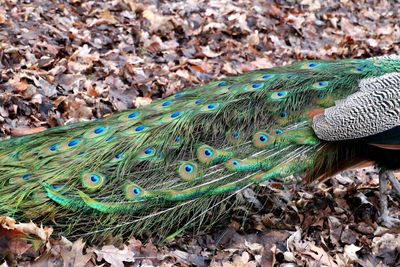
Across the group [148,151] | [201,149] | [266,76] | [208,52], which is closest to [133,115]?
[148,151]

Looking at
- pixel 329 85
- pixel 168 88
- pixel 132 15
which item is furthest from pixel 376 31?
pixel 329 85

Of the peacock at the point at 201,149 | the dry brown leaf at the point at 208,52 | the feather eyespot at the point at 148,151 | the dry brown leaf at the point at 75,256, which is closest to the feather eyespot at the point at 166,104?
the peacock at the point at 201,149

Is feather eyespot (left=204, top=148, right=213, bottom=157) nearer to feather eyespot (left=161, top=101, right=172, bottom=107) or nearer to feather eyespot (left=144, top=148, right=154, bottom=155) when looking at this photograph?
feather eyespot (left=144, top=148, right=154, bottom=155)

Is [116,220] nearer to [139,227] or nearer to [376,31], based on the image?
[139,227]

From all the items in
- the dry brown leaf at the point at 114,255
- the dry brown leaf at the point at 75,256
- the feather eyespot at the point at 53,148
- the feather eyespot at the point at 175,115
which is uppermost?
the feather eyespot at the point at 175,115

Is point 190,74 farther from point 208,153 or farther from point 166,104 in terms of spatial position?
point 208,153

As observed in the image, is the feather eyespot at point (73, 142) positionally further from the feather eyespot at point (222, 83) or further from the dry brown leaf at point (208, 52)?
the dry brown leaf at point (208, 52)

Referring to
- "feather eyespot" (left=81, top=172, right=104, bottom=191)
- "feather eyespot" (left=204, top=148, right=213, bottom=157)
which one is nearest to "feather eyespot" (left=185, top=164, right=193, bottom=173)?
"feather eyespot" (left=204, top=148, right=213, bottom=157)

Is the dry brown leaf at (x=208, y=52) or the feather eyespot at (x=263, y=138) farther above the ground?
the feather eyespot at (x=263, y=138)
